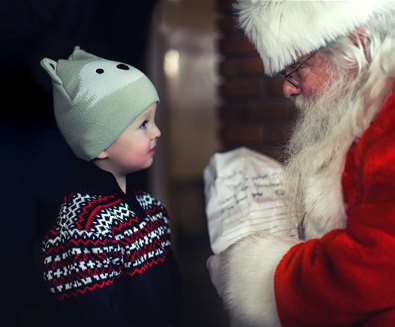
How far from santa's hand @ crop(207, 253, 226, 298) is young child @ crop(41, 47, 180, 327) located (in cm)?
11

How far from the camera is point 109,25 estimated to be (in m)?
1.29

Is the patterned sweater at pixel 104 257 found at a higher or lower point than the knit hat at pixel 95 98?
lower

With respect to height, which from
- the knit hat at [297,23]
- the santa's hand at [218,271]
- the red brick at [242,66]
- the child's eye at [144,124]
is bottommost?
the santa's hand at [218,271]

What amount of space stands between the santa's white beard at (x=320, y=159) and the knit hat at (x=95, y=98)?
293 millimetres

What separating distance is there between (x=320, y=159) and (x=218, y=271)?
30cm

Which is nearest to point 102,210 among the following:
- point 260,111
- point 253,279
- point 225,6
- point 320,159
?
point 253,279

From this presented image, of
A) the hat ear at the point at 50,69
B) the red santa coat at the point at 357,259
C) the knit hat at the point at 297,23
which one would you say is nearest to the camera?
the red santa coat at the point at 357,259

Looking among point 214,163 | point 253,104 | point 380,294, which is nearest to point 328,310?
point 380,294

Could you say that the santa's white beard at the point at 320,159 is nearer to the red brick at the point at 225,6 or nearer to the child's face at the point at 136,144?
the child's face at the point at 136,144

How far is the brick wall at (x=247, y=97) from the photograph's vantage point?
2117 millimetres

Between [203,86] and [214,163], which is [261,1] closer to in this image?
[214,163]

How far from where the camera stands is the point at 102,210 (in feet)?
3.46

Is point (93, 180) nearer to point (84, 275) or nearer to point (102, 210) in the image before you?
point (102, 210)

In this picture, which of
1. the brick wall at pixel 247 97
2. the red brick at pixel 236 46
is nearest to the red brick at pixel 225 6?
the brick wall at pixel 247 97
